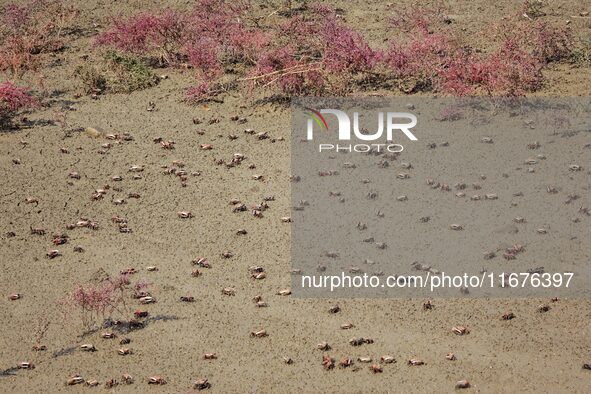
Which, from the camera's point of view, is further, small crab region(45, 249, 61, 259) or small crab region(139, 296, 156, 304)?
small crab region(45, 249, 61, 259)

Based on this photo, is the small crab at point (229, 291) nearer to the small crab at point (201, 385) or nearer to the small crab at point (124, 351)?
the small crab at point (124, 351)

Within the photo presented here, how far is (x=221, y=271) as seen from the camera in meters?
11.6

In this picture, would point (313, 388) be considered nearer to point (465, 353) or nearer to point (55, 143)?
point (465, 353)

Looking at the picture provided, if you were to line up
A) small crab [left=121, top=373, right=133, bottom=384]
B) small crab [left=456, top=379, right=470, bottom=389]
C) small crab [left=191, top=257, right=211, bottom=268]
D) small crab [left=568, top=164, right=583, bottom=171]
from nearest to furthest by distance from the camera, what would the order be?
small crab [left=456, top=379, right=470, bottom=389] < small crab [left=121, top=373, right=133, bottom=384] < small crab [left=191, top=257, right=211, bottom=268] < small crab [left=568, top=164, right=583, bottom=171]

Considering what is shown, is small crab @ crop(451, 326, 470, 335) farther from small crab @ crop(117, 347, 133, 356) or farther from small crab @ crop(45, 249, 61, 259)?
small crab @ crop(45, 249, 61, 259)

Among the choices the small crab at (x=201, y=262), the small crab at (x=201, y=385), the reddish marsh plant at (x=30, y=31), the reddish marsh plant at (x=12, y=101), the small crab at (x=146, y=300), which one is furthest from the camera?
the reddish marsh plant at (x=30, y=31)

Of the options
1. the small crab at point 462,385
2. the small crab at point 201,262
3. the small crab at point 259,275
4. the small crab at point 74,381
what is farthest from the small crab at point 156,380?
the small crab at point 462,385

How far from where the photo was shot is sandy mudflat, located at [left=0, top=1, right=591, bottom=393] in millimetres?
9953

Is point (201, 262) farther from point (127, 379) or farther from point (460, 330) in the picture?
point (460, 330)

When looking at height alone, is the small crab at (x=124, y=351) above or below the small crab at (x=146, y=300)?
below

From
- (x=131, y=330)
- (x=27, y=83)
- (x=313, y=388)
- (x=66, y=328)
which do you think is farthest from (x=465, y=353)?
(x=27, y=83)

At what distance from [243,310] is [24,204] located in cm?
375

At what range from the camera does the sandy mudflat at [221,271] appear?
995 cm

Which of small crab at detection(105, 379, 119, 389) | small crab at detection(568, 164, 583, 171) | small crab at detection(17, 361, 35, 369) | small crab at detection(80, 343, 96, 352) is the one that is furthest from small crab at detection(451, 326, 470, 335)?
small crab at detection(17, 361, 35, 369)
